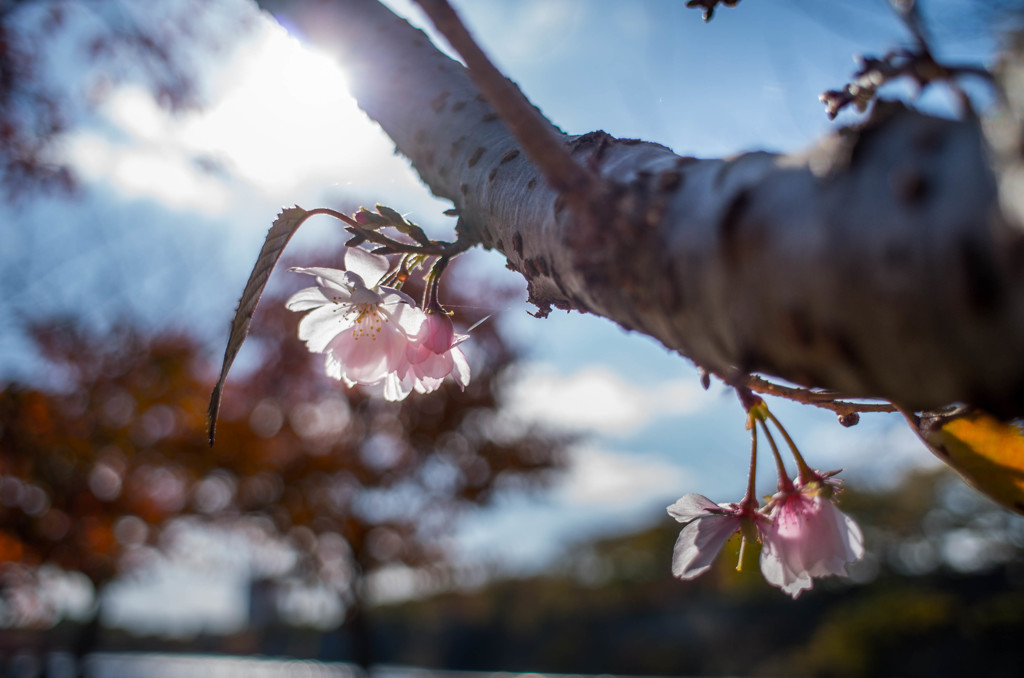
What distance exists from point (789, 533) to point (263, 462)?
400 inches

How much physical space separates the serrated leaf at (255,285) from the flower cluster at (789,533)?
1.82 ft

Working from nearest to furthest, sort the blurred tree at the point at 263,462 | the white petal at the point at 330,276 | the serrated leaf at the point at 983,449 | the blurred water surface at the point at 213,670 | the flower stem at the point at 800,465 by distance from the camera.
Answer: the serrated leaf at the point at 983,449
the flower stem at the point at 800,465
the white petal at the point at 330,276
the blurred tree at the point at 263,462
the blurred water surface at the point at 213,670

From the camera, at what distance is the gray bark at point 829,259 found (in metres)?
0.27

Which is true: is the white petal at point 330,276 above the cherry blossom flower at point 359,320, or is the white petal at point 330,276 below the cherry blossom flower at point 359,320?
above

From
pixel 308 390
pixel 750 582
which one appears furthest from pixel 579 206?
pixel 750 582

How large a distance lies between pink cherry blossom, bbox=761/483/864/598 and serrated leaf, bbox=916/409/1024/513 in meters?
0.17

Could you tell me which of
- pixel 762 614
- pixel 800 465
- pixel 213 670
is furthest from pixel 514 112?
pixel 213 670

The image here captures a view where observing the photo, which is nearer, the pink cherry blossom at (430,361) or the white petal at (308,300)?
the pink cherry blossom at (430,361)

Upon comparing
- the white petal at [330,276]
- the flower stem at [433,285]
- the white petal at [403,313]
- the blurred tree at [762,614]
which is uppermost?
the white petal at [330,276]

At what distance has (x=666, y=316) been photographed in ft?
1.29

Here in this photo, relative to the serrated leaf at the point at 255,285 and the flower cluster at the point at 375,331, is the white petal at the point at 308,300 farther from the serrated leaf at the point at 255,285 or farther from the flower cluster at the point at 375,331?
the serrated leaf at the point at 255,285

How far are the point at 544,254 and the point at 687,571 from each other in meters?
0.46

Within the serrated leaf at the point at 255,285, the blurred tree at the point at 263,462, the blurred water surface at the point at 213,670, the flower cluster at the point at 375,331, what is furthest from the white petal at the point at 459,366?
the blurred water surface at the point at 213,670

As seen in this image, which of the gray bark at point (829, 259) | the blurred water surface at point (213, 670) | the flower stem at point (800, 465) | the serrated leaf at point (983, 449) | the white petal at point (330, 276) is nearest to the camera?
the gray bark at point (829, 259)
